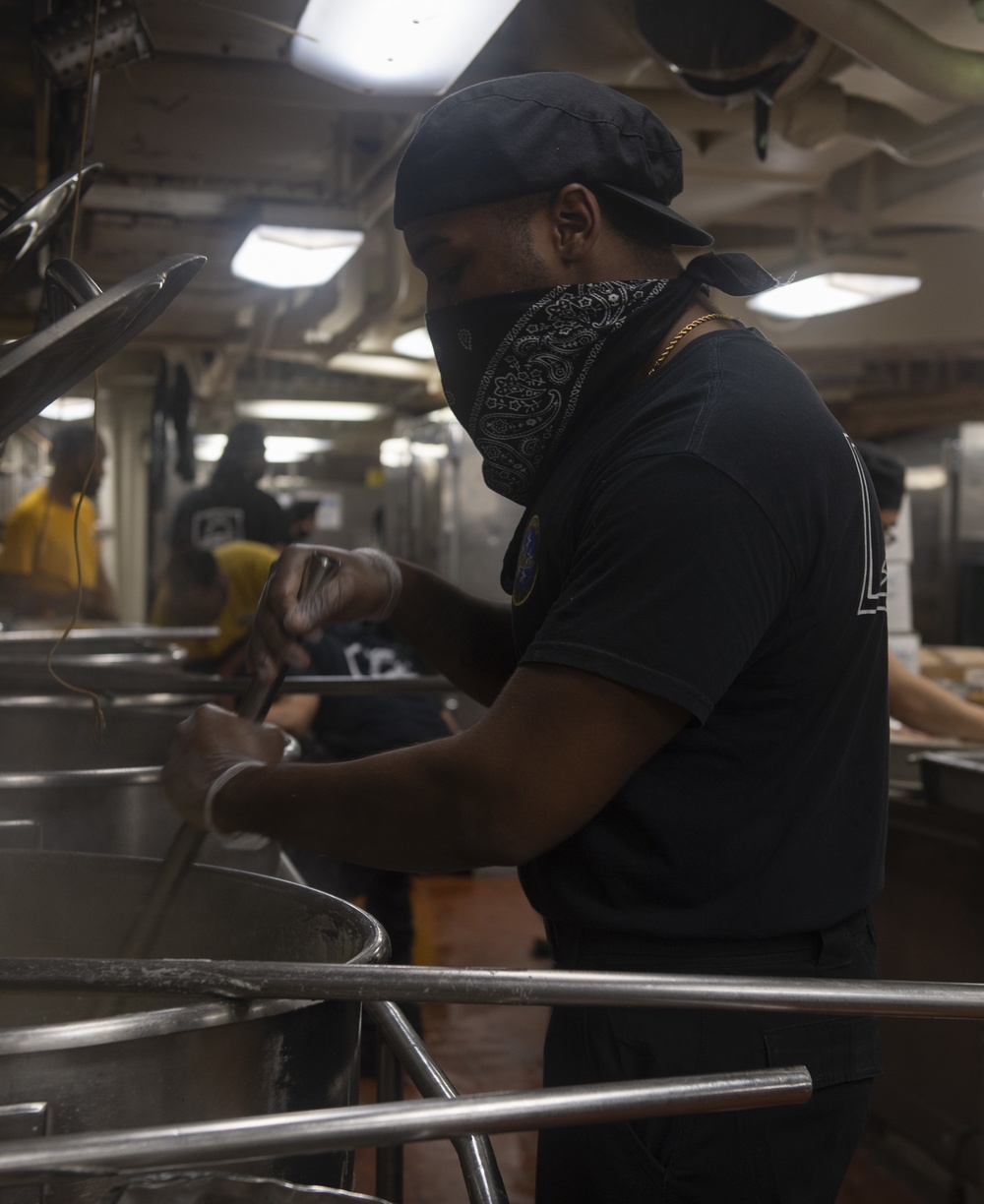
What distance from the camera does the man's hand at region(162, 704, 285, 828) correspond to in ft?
3.40

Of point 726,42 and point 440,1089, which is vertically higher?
point 726,42

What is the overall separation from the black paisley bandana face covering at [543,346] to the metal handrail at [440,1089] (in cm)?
55

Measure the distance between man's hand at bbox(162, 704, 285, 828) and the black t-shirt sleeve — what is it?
30 cm

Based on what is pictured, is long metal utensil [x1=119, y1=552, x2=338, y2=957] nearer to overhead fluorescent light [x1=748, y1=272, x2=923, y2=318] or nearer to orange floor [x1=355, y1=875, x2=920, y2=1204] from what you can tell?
orange floor [x1=355, y1=875, x2=920, y2=1204]

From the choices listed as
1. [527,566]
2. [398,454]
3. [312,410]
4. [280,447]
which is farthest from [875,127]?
Result: [280,447]

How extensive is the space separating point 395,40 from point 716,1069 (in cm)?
212

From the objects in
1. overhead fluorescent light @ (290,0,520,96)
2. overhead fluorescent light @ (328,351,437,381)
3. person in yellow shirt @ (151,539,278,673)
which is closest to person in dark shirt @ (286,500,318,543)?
person in yellow shirt @ (151,539,278,673)

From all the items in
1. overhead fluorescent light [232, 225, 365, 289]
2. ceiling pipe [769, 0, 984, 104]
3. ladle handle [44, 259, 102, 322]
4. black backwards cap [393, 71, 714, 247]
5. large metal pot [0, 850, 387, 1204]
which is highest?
ceiling pipe [769, 0, 984, 104]

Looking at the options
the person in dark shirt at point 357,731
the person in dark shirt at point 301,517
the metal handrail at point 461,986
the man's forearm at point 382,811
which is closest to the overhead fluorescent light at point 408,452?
the person in dark shirt at point 301,517

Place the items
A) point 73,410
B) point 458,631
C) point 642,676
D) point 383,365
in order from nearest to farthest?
point 642,676
point 458,631
point 383,365
point 73,410

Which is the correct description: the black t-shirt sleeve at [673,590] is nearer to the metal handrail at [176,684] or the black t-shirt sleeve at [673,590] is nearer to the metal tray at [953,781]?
the metal handrail at [176,684]

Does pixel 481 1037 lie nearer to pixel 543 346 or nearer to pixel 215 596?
pixel 215 596

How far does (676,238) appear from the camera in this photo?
1.18 meters

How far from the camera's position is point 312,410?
10.0m
